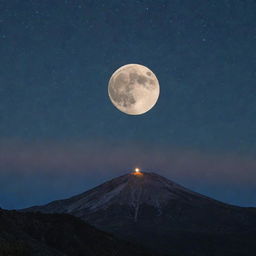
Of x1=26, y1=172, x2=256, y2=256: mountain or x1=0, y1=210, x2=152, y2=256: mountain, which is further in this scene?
x1=26, y1=172, x2=256, y2=256: mountain

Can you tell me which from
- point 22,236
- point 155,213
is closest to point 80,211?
point 155,213

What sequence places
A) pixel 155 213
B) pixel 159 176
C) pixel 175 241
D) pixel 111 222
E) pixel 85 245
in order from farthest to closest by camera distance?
pixel 159 176 → pixel 155 213 → pixel 111 222 → pixel 175 241 → pixel 85 245

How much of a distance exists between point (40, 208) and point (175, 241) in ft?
333

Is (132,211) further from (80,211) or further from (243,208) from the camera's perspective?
(243,208)

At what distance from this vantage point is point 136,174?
598ft

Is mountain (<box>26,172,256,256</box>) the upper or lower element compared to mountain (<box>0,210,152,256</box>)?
upper

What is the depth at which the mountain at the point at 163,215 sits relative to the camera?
83625mm

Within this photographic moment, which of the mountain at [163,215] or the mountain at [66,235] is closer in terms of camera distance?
the mountain at [66,235]

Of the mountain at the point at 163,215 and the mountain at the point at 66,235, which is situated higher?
the mountain at the point at 163,215

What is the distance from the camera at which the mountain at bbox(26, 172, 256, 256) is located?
274 feet

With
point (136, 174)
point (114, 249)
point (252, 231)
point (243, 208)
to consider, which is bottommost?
point (114, 249)

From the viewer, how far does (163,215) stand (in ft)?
442

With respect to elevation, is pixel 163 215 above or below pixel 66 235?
above

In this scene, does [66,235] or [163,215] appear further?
[163,215]
